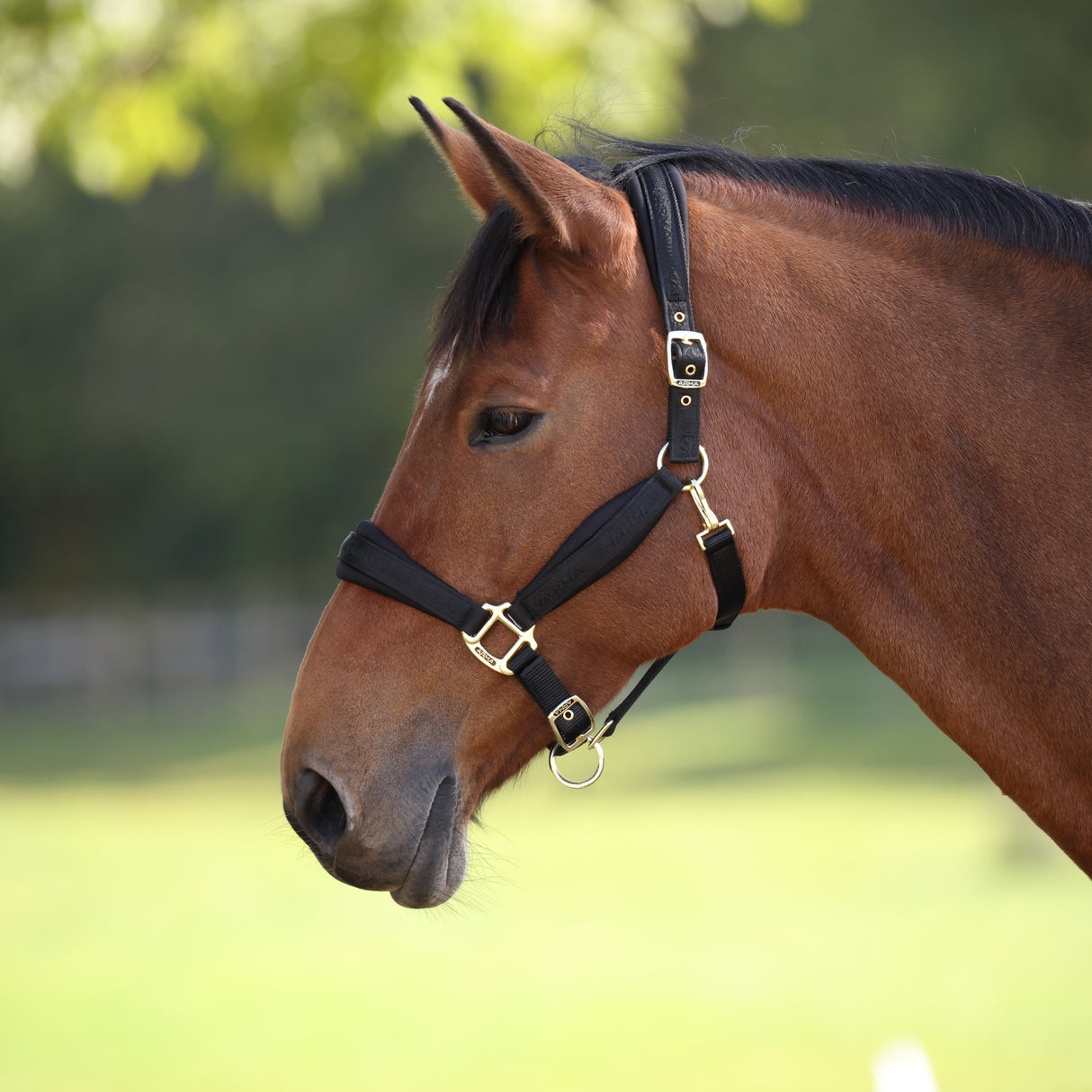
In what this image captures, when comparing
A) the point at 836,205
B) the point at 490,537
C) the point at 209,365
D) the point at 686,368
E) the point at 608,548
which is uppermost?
the point at 836,205

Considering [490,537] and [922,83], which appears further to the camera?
[922,83]

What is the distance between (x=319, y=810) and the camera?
2232 millimetres

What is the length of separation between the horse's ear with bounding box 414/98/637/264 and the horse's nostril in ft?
3.61

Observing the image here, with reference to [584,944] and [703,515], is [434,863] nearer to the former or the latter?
[703,515]

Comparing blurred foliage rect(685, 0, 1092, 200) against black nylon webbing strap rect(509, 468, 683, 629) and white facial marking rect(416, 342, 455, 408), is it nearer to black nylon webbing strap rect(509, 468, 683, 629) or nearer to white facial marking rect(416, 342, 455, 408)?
white facial marking rect(416, 342, 455, 408)

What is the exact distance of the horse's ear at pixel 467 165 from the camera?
2.21m

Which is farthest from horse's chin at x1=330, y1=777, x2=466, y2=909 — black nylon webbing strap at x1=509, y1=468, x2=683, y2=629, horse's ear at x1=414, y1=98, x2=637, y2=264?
horse's ear at x1=414, y1=98, x2=637, y2=264

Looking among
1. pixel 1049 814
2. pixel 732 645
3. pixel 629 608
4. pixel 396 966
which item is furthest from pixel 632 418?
pixel 732 645

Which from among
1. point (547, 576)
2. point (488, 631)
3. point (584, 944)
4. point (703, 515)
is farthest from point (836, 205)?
point (584, 944)

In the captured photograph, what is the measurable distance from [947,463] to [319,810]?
4.51 feet

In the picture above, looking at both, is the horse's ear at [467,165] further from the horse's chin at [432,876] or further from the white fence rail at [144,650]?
the white fence rail at [144,650]

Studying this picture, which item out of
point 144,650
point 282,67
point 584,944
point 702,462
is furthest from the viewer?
point 144,650

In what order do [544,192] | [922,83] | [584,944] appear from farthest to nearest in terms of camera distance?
[922,83] < [584,944] < [544,192]

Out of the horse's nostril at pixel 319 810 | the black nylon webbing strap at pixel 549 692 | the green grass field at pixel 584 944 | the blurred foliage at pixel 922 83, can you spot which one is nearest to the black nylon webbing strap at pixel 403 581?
the black nylon webbing strap at pixel 549 692
